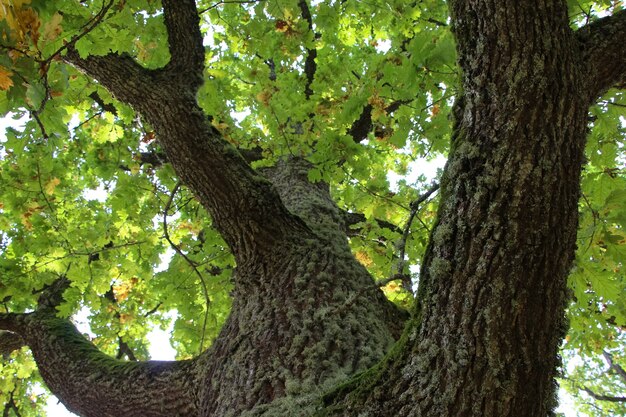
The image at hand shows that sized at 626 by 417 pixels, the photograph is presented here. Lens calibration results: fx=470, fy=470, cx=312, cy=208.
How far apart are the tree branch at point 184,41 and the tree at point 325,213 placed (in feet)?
0.06

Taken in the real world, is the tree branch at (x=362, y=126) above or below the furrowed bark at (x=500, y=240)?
above

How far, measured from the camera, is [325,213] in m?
3.42

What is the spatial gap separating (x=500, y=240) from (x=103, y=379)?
2.37 m

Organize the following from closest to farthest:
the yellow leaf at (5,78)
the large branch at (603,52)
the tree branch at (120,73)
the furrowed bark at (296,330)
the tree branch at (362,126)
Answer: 1. the yellow leaf at (5,78)
2. the large branch at (603,52)
3. the furrowed bark at (296,330)
4. the tree branch at (120,73)
5. the tree branch at (362,126)

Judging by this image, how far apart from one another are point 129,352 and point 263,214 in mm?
3521

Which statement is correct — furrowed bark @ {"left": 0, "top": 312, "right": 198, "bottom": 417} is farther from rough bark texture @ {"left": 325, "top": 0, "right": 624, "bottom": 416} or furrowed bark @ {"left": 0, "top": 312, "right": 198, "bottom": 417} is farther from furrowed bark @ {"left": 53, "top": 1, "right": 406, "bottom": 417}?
rough bark texture @ {"left": 325, "top": 0, "right": 624, "bottom": 416}

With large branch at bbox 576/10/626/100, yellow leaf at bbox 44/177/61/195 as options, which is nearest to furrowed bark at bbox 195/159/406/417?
large branch at bbox 576/10/626/100

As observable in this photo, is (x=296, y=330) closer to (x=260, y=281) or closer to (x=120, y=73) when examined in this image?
(x=260, y=281)

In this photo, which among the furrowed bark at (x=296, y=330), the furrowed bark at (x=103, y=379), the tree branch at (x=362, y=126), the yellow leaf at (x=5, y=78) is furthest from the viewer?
the tree branch at (x=362, y=126)

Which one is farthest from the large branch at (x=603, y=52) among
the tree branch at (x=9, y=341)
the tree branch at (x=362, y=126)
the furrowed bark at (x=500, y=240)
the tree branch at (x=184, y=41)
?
the tree branch at (x=9, y=341)

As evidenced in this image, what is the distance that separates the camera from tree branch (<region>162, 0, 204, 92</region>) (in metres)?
2.86

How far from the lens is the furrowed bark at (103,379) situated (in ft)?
7.90

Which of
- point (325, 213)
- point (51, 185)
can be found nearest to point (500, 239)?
point (325, 213)

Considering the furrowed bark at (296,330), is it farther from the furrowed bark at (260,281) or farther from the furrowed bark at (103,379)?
the furrowed bark at (103,379)
